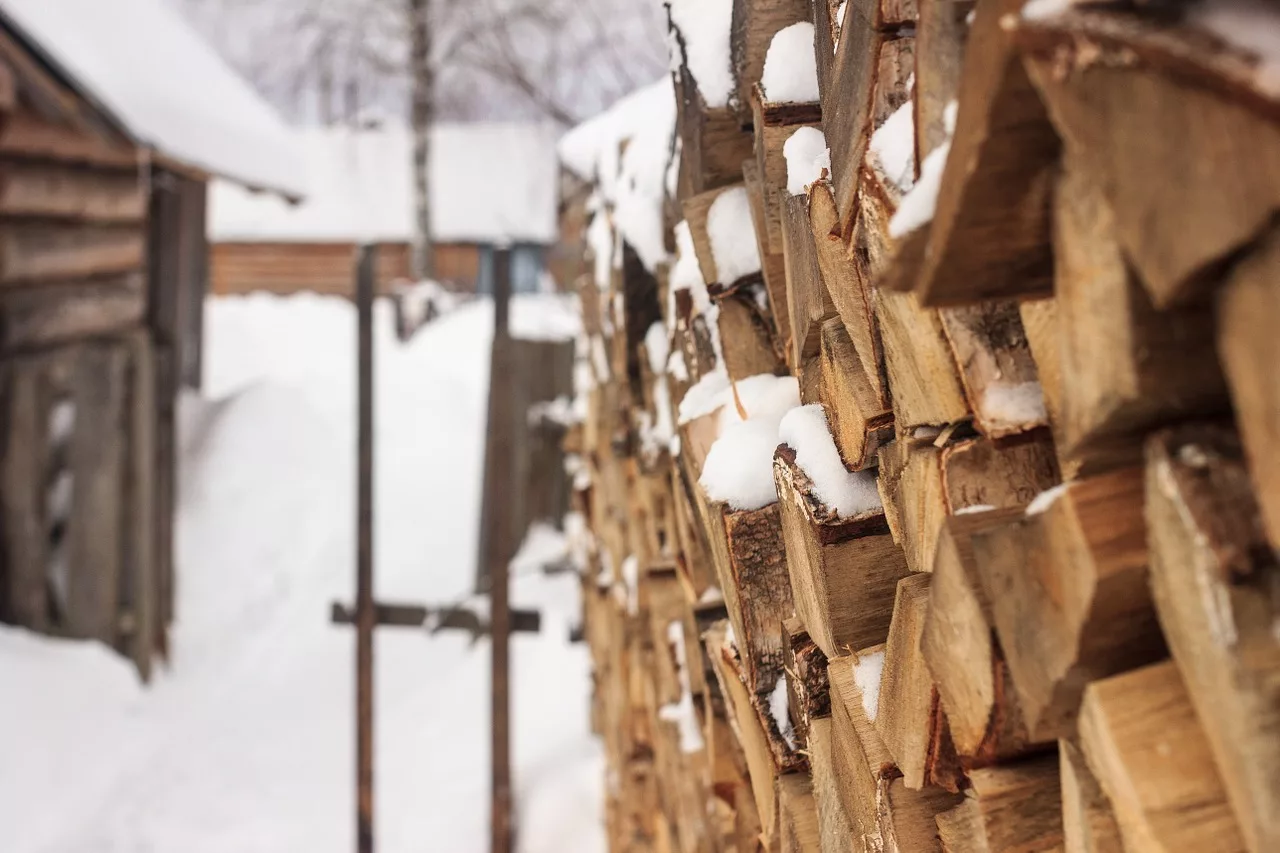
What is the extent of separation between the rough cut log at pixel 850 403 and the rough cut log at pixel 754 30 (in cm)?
33

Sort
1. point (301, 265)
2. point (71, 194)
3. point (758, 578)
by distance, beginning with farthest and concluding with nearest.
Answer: point (301, 265), point (71, 194), point (758, 578)

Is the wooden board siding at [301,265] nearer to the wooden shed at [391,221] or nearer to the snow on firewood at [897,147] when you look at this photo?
the wooden shed at [391,221]

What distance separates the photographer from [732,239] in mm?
1119

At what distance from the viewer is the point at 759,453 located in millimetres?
996

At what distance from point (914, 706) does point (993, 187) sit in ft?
1.26

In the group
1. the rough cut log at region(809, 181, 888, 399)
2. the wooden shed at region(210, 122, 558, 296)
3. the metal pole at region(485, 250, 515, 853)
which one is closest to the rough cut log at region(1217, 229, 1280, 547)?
the rough cut log at region(809, 181, 888, 399)

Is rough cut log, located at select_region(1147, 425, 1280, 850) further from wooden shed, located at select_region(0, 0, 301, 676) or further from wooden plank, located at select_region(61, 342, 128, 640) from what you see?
wooden plank, located at select_region(61, 342, 128, 640)

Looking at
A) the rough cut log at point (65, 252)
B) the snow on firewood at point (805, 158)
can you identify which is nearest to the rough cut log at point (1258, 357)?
the snow on firewood at point (805, 158)

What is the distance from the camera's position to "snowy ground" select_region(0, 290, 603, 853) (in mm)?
3605

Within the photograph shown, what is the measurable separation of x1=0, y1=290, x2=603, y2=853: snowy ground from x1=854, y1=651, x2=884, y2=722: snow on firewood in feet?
8.18

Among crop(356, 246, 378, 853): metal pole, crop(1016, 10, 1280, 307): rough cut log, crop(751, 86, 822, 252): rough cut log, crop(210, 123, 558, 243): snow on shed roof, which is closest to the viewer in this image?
crop(1016, 10, 1280, 307): rough cut log

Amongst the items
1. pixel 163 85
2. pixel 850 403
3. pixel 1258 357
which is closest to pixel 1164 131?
pixel 1258 357

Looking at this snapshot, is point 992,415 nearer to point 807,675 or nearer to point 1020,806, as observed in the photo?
point 1020,806

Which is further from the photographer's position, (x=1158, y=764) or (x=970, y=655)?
(x=970, y=655)
